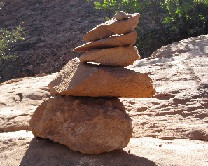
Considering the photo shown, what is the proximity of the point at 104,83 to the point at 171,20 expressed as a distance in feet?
35.3

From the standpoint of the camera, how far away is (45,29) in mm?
18797

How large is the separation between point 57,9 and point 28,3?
7.02 ft

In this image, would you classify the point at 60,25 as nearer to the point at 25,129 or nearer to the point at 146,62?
the point at 146,62

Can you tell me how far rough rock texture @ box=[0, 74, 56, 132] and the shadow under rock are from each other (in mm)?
1141

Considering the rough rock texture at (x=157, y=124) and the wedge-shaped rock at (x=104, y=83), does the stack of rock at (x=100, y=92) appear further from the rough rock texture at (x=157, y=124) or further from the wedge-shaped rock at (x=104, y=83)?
the rough rock texture at (x=157, y=124)

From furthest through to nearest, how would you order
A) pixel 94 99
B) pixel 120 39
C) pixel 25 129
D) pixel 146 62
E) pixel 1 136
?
pixel 146 62 → pixel 25 129 → pixel 1 136 → pixel 94 99 → pixel 120 39

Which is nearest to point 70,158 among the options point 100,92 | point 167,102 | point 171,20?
point 100,92

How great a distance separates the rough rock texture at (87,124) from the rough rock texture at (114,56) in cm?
50

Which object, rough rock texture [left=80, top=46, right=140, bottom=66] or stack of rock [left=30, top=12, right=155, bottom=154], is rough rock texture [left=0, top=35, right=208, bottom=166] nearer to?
stack of rock [left=30, top=12, right=155, bottom=154]

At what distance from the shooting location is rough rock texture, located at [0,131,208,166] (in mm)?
3713

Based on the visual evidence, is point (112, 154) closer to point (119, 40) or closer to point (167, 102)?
point (119, 40)

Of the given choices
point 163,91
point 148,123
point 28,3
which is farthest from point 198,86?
point 28,3

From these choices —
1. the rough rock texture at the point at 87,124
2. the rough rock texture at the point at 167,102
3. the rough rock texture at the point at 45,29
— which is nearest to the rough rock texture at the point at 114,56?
the rough rock texture at the point at 87,124

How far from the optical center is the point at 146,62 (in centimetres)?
838
